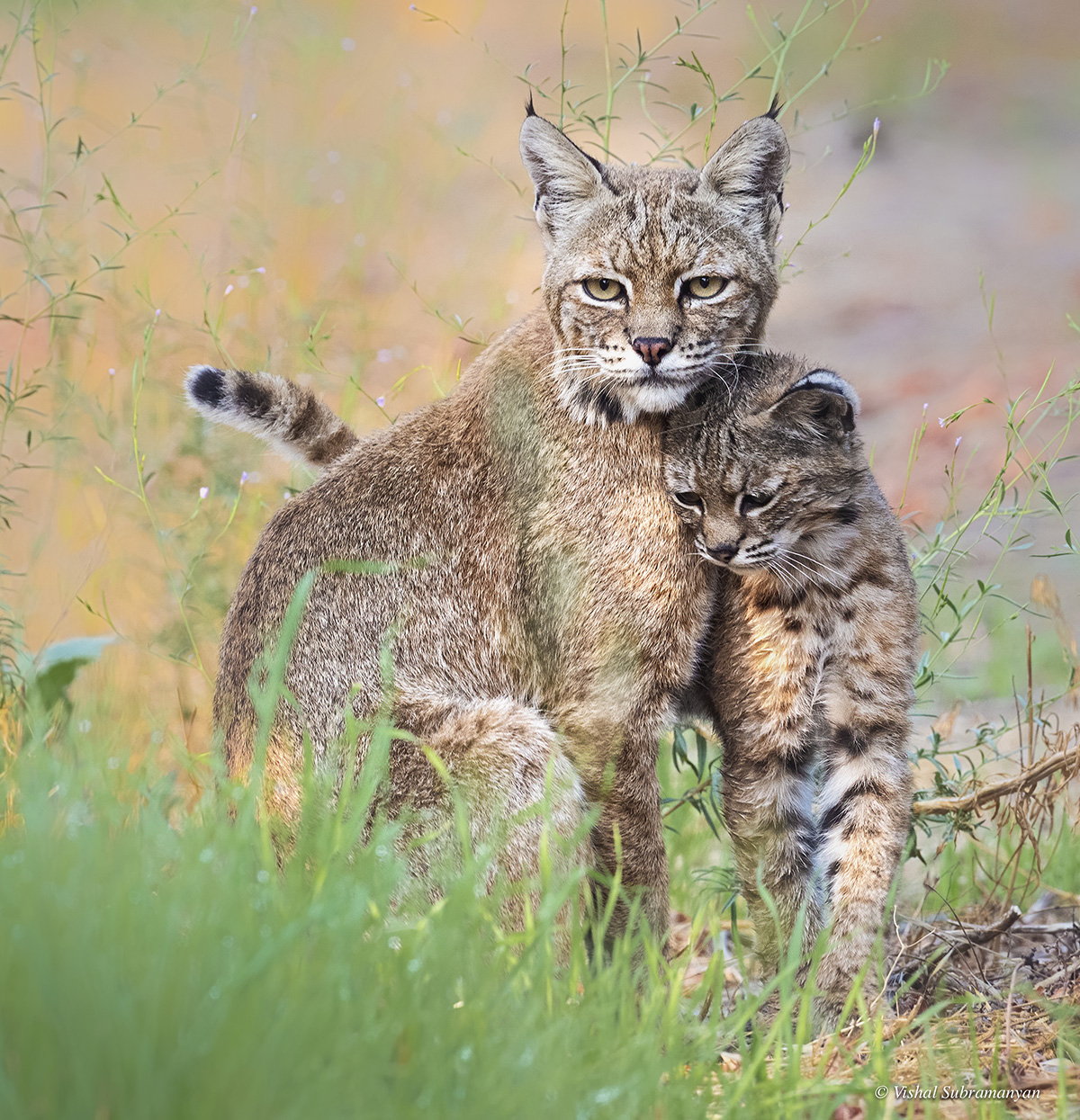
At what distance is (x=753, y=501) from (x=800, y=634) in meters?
0.47

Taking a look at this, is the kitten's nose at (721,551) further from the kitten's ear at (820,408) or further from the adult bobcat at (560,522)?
the kitten's ear at (820,408)

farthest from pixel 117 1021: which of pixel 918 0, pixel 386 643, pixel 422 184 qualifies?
pixel 918 0

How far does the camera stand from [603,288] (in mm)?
4012

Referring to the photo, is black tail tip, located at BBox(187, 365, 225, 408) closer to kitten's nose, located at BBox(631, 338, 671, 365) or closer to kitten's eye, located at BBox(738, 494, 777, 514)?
kitten's nose, located at BBox(631, 338, 671, 365)

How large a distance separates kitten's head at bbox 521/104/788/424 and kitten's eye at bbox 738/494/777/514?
402mm

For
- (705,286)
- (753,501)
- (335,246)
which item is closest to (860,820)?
(753,501)

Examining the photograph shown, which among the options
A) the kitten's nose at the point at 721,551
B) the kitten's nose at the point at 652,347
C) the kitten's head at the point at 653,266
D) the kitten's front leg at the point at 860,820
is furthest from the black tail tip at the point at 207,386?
the kitten's front leg at the point at 860,820

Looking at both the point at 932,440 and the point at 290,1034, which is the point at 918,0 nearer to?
the point at 932,440

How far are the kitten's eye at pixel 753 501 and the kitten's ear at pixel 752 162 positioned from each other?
1.03 meters

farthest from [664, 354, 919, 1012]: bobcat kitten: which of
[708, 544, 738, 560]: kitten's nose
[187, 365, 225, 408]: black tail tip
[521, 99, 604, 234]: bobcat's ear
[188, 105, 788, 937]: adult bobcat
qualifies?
[187, 365, 225, 408]: black tail tip

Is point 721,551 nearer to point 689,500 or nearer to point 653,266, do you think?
point 689,500

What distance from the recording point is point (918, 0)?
13.4 m

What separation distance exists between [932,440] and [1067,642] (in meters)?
5.79

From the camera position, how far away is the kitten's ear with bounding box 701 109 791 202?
3996mm
